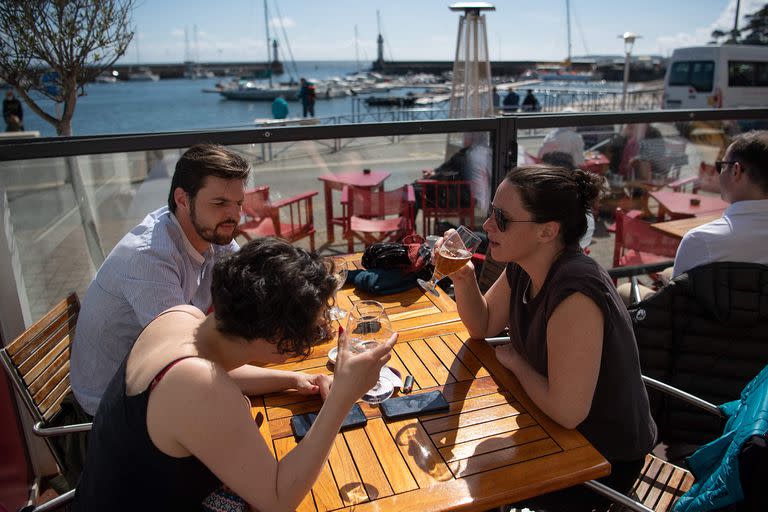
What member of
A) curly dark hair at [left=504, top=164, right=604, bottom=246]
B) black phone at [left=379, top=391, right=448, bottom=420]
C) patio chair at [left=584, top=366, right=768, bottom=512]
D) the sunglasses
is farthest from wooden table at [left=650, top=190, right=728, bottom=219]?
black phone at [left=379, top=391, right=448, bottom=420]

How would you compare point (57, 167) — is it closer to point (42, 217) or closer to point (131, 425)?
point (42, 217)

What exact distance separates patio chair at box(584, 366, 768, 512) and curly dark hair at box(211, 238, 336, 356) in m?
0.99

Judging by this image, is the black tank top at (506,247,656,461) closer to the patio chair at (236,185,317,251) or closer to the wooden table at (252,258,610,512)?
the wooden table at (252,258,610,512)

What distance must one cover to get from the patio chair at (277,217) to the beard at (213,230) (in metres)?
1.78

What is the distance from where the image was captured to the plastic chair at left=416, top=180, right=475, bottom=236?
4.72 m

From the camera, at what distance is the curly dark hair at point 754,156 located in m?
2.75

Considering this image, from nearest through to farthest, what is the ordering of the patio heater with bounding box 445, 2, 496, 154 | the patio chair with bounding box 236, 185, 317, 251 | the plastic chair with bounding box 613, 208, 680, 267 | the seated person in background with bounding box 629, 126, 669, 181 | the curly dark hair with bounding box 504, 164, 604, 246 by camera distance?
the curly dark hair with bounding box 504, 164, 604, 246 < the patio chair with bounding box 236, 185, 317, 251 < the plastic chair with bounding box 613, 208, 680, 267 < the seated person in background with bounding box 629, 126, 669, 181 < the patio heater with bounding box 445, 2, 496, 154

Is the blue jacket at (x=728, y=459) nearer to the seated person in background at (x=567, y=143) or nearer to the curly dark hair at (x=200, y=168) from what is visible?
the curly dark hair at (x=200, y=168)

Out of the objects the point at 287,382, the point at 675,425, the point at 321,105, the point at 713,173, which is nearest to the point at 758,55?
the point at 713,173

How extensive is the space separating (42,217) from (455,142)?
2.97 metres

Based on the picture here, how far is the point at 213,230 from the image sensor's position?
231 cm

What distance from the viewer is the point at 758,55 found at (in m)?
17.8

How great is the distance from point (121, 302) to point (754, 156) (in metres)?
3.04

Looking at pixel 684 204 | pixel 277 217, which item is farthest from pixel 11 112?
pixel 684 204
